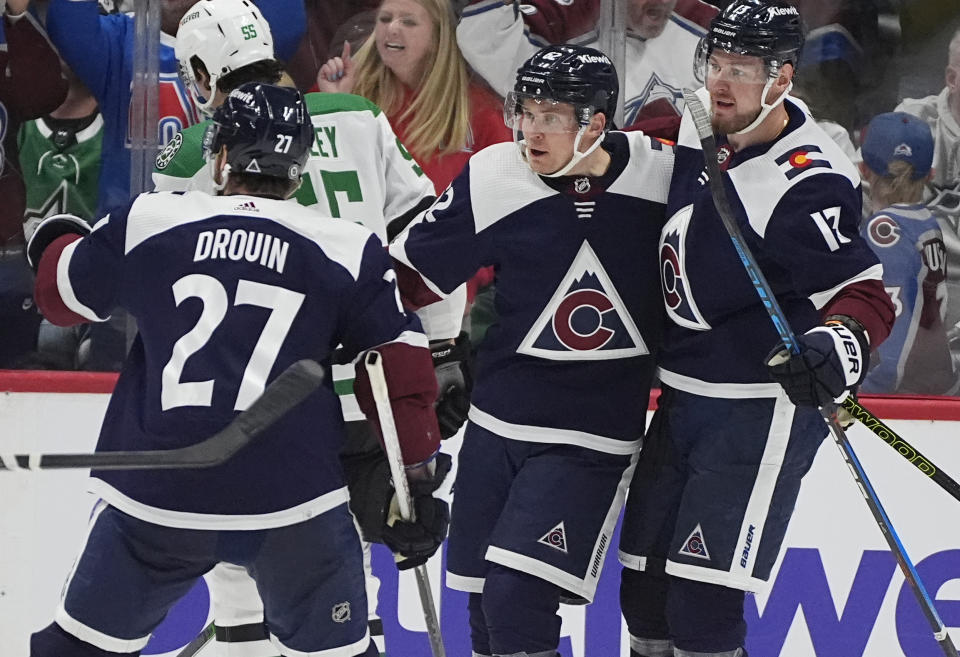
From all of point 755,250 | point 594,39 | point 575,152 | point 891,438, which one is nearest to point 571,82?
point 575,152

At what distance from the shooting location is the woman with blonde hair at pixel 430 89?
4.11m

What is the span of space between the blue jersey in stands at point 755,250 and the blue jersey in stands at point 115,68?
162 cm

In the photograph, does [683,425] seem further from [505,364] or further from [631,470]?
[505,364]

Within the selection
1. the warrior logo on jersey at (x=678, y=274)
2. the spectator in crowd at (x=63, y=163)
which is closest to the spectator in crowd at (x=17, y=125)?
the spectator in crowd at (x=63, y=163)

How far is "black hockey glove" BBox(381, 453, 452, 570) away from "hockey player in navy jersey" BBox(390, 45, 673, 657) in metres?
0.19

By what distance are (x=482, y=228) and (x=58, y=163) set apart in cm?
152

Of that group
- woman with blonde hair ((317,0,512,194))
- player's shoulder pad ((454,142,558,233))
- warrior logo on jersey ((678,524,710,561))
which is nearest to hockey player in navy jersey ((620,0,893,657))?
warrior logo on jersey ((678,524,710,561))

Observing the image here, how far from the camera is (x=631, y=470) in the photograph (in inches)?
117

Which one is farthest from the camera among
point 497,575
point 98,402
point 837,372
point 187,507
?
point 98,402

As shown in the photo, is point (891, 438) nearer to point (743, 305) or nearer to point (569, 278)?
point (743, 305)

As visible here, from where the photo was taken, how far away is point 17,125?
3.91 m

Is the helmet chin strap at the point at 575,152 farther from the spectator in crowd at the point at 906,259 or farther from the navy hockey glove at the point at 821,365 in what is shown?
the spectator in crowd at the point at 906,259

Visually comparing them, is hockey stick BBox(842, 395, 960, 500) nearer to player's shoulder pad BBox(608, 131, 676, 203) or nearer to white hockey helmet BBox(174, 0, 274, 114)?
player's shoulder pad BBox(608, 131, 676, 203)

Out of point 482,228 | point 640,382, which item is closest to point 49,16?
point 482,228
